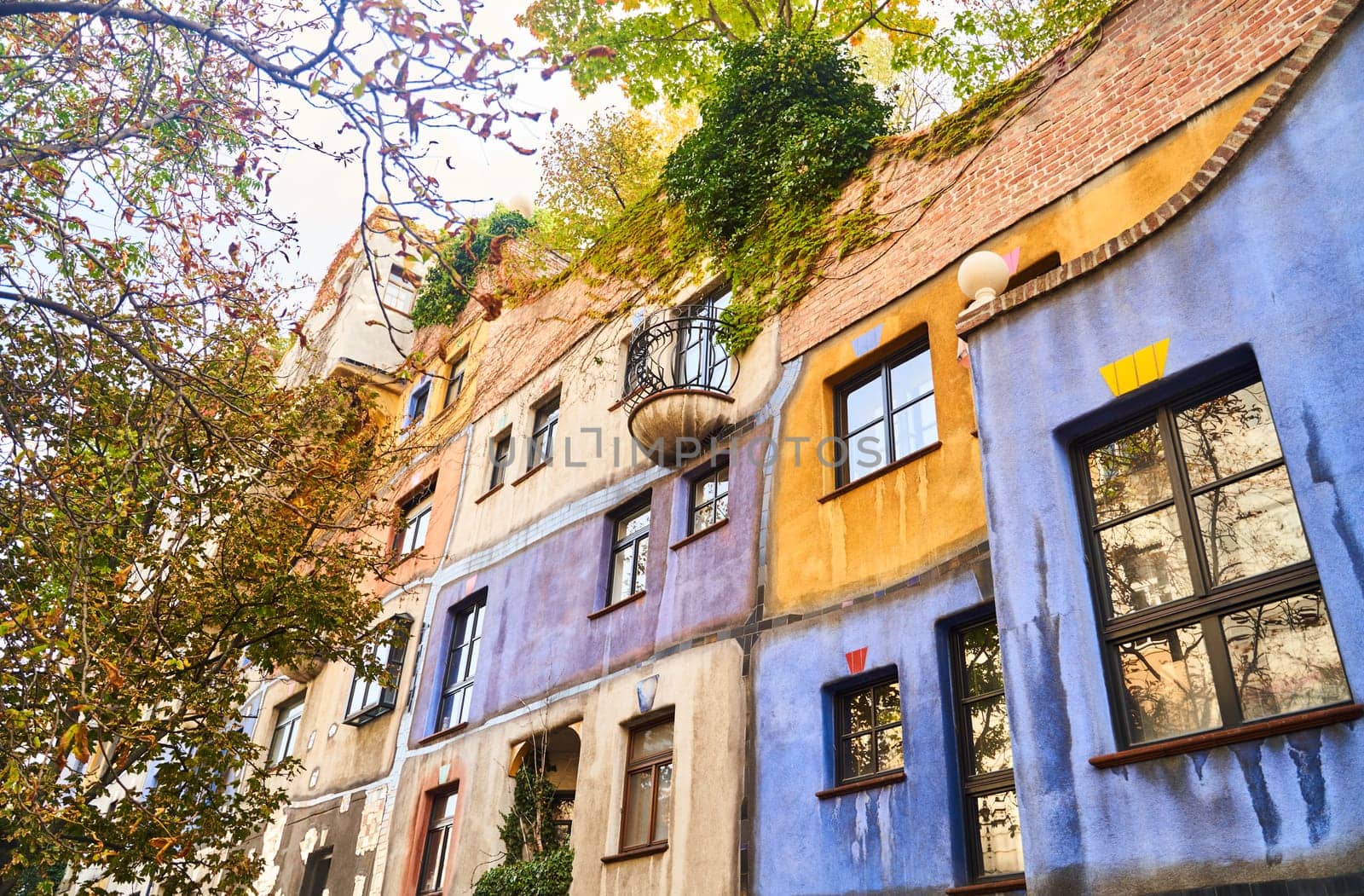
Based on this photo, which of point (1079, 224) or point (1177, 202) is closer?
point (1177, 202)

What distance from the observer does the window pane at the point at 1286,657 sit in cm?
475

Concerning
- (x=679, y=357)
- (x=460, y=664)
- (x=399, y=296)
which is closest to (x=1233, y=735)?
(x=679, y=357)

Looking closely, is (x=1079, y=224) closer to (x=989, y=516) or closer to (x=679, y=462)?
(x=989, y=516)

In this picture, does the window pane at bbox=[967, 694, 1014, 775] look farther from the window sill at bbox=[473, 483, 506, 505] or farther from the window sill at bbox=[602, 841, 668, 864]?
the window sill at bbox=[473, 483, 506, 505]

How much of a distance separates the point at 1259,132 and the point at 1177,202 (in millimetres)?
538

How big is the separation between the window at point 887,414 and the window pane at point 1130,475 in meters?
2.81

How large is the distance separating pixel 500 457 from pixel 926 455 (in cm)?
966

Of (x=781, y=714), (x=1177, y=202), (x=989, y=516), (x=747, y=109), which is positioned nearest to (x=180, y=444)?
(x=781, y=714)

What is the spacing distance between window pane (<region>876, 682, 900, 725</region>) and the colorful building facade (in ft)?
0.12

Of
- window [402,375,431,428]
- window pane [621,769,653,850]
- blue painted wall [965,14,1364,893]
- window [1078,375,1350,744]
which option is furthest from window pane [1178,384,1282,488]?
window [402,375,431,428]

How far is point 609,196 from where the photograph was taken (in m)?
19.0

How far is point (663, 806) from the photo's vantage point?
9.81 m

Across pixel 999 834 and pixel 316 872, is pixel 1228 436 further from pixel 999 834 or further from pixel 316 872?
pixel 316 872

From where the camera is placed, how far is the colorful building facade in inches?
196
